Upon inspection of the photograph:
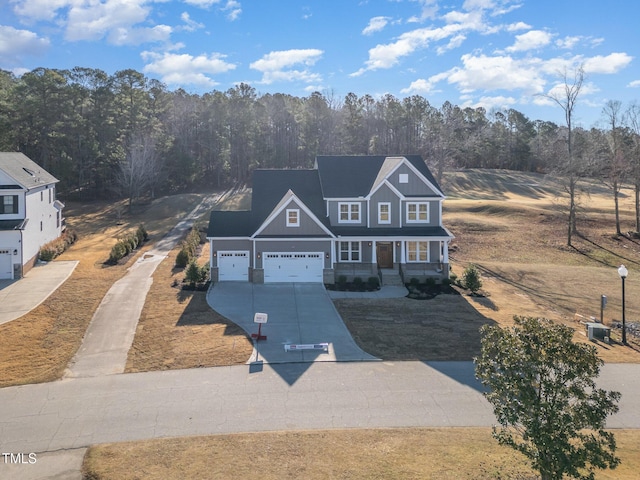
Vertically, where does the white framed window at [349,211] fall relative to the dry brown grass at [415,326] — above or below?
above

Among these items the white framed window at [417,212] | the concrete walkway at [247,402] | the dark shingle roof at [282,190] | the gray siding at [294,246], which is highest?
the dark shingle roof at [282,190]

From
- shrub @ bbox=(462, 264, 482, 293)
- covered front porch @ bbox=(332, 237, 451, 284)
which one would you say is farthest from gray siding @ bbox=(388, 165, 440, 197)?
shrub @ bbox=(462, 264, 482, 293)

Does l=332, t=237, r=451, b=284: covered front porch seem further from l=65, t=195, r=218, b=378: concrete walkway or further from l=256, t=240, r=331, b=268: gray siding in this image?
l=65, t=195, r=218, b=378: concrete walkway

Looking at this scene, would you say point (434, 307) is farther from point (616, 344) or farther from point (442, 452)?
point (442, 452)

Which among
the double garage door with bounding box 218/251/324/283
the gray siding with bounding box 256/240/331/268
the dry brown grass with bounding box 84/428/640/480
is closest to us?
the dry brown grass with bounding box 84/428/640/480

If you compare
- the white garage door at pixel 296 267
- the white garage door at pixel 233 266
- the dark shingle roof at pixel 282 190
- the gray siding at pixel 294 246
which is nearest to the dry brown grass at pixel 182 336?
the white garage door at pixel 233 266

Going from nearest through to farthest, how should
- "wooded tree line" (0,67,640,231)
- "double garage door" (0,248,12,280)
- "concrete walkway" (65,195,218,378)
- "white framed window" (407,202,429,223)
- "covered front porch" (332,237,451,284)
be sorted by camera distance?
1. "concrete walkway" (65,195,218,378)
2. "double garage door" (0,248,12,280)
3. "covered front porch" (332,237,451,284)
4. "white framed window" (407,202,429,223)
5. "wooded tree line" (0,67,640,231)

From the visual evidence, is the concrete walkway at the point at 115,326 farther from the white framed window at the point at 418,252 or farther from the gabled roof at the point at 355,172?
the white framed window at the point at 418,252

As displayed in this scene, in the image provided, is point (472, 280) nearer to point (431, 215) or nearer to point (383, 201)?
point (431, 215)
